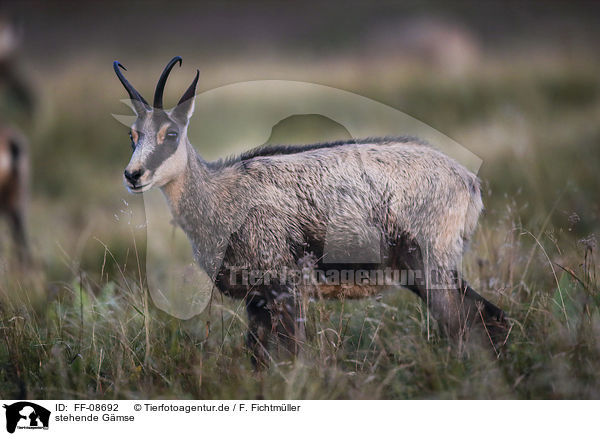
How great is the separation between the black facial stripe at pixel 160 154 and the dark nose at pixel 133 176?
0.27ft

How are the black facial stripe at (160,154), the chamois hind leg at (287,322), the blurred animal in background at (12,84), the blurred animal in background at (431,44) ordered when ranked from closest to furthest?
the black facial stripe at (160,154) → the chamois hind leg at (287,322) → the blurred animal in background at (431,44) → the blurred animal in background at (12,84)

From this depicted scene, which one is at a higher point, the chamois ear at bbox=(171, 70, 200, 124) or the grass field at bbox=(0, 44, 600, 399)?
the chamois ear at bbox=(171, 70, 200, 124)

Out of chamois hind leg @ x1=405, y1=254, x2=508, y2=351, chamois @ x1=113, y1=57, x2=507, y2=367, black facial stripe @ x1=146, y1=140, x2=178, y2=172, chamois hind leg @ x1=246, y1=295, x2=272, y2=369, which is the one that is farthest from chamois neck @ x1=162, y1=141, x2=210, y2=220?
chamois hind leg @ x1=405, y1=254, x2=508, y2=351

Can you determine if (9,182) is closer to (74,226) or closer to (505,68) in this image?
(74,226)

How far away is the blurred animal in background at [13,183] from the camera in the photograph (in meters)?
7.15

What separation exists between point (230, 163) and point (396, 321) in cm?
170

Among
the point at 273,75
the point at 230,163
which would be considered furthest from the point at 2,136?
the point at 230,163

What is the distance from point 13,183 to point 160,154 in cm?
411

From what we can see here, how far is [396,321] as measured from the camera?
4.66m

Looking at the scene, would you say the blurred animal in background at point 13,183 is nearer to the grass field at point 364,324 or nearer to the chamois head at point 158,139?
the grass field at point 364,324
